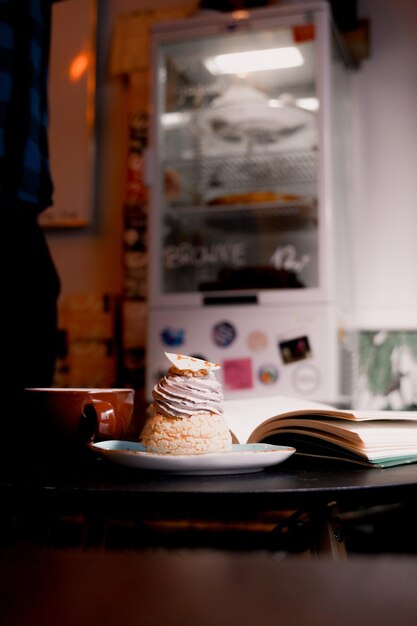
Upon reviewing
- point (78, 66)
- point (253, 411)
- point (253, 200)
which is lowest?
point (253, 411)

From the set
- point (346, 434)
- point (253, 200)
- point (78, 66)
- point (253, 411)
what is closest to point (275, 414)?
point (253, 411)

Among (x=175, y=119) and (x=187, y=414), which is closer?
(x=187, y=414)

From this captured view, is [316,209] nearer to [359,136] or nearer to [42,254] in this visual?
[359,136]

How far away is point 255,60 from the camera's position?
118 inches

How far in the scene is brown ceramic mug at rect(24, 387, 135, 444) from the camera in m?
0.78

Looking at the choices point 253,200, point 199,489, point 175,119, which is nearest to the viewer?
point 199,489

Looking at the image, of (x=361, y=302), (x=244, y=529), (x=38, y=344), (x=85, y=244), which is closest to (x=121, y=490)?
(x=38, y=344)

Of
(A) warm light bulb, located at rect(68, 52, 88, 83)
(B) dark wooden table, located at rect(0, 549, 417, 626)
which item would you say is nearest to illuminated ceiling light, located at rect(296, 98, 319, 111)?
(A) warm light bulb, located at rect(68, 52, 88, 83)

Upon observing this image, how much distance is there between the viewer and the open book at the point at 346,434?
72cm

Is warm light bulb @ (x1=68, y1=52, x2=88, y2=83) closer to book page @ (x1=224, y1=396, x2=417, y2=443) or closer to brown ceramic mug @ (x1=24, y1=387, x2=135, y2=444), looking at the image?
book page @ (x1=224, y1=396, x2=417, y2=443)

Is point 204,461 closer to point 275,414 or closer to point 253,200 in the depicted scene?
point 275,414

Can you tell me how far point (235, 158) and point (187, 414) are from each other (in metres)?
2.45

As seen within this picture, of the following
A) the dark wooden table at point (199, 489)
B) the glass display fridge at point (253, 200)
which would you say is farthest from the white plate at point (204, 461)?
the glass display fridge at point (253, 200)

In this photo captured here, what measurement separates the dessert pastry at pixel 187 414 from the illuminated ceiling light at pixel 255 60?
8.07 ft
